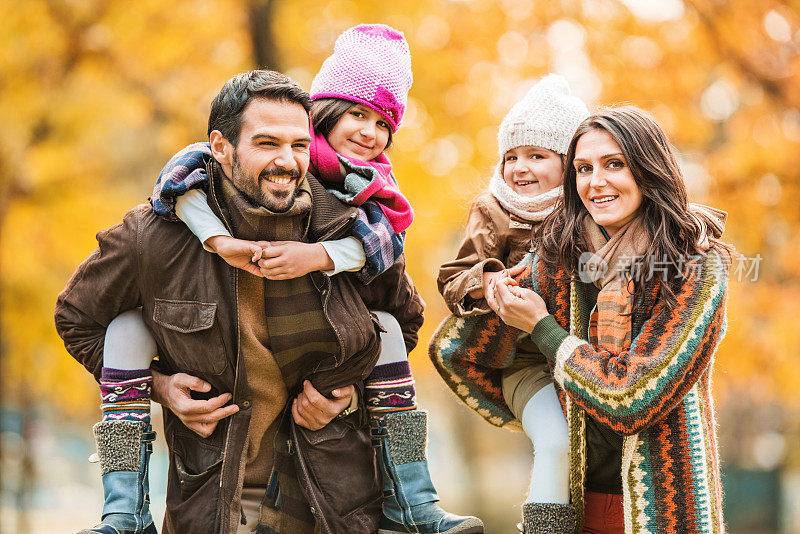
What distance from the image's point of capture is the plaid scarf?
2.55 m


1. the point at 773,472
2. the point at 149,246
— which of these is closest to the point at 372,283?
the point at 149,246

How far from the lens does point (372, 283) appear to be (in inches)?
113

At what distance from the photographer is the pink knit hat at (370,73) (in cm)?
301

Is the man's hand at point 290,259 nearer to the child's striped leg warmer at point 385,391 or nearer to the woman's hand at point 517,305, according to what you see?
the child's striped leg warmer at point 385,391

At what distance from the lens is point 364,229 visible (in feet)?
8.87

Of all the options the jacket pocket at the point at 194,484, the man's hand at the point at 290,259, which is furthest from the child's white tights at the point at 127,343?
the man's hand at the point at 290,259

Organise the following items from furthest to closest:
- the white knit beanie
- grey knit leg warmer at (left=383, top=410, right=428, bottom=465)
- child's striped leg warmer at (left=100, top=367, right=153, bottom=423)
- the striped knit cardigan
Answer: the white knit beanie, grey knit leg warmer at (left=383, top=410, right=428, bottom=465), child's striped leg warmer at (left=100, top=367, right=153, bottom=423), the striped knit cardigan

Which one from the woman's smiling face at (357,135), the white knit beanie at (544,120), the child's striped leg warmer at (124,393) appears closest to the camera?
the child's striped leg warmer at (124,393)

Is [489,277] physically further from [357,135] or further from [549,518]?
[549,518]

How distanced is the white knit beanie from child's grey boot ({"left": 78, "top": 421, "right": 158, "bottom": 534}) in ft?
5.35

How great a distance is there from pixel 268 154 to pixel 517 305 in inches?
35.0

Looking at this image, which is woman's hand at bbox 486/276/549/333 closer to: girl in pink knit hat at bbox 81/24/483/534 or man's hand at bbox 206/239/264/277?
girl in pink knit hat at bbox 81/24/483/534

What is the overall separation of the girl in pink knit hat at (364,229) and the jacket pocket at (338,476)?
0.19 ft

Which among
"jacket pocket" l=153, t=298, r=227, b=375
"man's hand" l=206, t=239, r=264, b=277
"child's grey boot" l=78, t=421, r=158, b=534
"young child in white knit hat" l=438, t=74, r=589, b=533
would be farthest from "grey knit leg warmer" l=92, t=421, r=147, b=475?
"young child in white knit hat" l=438, t=74, r=589, b=533
